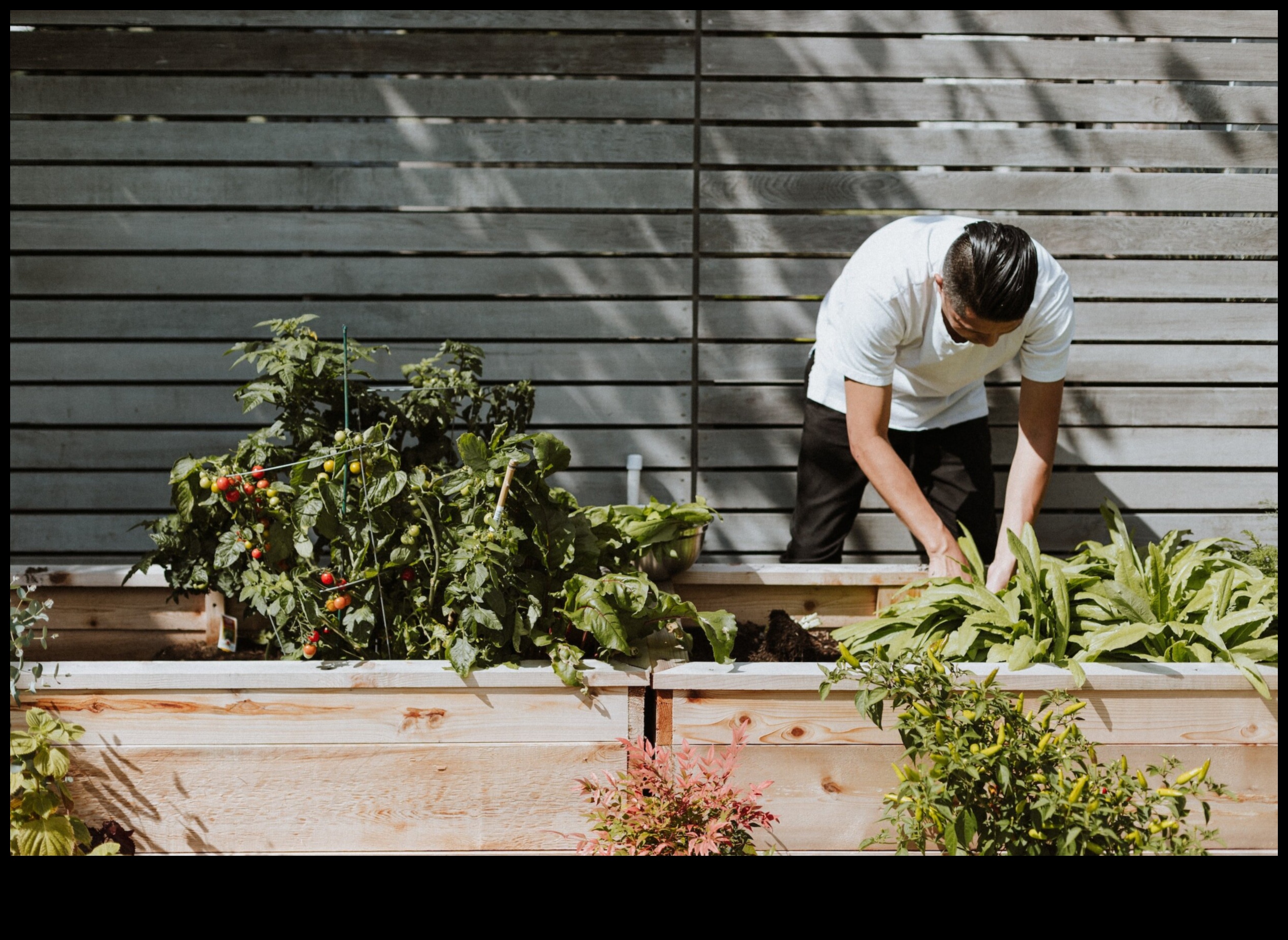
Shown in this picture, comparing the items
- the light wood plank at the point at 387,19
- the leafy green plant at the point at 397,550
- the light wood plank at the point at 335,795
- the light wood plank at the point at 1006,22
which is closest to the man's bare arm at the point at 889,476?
the leafy green plant at the point at 397,550

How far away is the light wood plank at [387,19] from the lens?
367 centimetres

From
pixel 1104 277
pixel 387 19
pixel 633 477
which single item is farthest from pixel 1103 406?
pixel 387 19

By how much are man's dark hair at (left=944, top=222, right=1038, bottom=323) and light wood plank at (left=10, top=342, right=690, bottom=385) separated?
1.66 metres

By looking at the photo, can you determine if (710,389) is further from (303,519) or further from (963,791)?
(963,791)

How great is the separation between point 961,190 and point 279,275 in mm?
2740

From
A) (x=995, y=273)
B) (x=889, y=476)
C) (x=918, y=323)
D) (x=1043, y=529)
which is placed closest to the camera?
(x=995, y=273)

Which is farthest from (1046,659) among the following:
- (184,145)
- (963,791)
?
(184,145)

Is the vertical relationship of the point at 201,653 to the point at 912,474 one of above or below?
below

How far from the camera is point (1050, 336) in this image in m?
2.96

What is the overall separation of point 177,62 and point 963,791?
3.74 m

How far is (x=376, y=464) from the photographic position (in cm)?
243

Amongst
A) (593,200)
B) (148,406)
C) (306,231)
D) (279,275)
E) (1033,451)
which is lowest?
(1033,451)

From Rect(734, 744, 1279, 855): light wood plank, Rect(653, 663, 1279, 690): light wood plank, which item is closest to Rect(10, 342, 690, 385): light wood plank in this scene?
Rect(653, 663, 1279, 690): light wood plank

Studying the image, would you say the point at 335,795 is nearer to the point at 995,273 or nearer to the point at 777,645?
the point at 777,645
